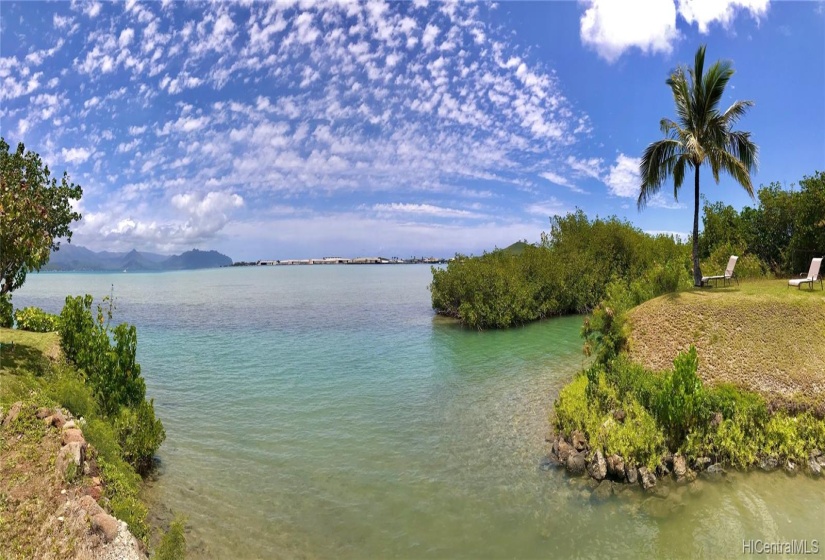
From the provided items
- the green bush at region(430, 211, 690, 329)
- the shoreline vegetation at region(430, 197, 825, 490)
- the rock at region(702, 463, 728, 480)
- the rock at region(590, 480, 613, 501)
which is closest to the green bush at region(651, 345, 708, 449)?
the shoreline vegetation at region(430, 197, 825, 490)

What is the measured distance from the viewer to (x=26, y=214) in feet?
43.5

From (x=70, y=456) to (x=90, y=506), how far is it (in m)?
1.57

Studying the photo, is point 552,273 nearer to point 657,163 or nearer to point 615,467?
point 657,163

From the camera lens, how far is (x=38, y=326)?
66.2 ft

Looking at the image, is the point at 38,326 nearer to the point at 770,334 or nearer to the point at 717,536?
the point at 717,536

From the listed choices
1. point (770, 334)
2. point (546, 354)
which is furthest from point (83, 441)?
point (546, 354)

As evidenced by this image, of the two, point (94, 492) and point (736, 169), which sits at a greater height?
point (736, 169)

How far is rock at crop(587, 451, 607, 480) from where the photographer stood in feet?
40.5

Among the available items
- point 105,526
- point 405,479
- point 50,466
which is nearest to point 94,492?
point 50,466

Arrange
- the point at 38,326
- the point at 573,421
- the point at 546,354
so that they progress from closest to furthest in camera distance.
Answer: the point at 573,421, the point at 38,326, the point at 546,354

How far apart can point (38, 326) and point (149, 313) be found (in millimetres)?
37769

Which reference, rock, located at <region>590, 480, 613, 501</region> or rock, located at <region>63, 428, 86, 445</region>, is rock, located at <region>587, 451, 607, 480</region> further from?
rock, located at <region>63, 428, 86, 445</region>

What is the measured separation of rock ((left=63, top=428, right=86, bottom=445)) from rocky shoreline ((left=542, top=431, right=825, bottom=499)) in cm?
1240

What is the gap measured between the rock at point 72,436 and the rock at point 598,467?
501 inches
